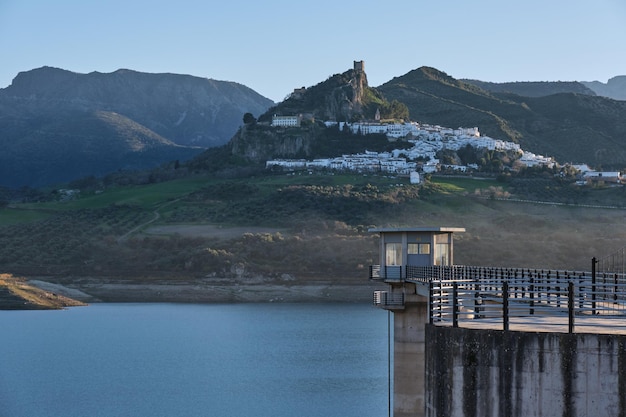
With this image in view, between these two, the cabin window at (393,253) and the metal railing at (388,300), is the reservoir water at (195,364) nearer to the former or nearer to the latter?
the cabin window at (393,253)

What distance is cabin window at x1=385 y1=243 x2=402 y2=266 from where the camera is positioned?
43719mm

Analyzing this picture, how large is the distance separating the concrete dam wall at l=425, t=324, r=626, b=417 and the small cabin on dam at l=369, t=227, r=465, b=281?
85.8 feet

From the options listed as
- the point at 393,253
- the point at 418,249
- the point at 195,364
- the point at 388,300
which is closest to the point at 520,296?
the point at 388,300

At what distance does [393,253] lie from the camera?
4397 cm

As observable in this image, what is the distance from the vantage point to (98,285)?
152m

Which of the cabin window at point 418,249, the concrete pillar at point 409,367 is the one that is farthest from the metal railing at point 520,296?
the concrete pillar at point 409,367

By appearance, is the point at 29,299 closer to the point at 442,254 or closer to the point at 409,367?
the point at 442,254

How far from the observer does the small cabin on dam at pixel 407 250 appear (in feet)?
142

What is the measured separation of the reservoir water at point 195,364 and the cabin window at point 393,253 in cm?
1114

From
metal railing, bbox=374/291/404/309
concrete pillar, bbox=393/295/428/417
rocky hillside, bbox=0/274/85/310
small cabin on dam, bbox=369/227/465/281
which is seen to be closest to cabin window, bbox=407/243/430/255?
Result: small cabin on dam, bbox=369/227/465/281

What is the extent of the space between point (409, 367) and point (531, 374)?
23.0m

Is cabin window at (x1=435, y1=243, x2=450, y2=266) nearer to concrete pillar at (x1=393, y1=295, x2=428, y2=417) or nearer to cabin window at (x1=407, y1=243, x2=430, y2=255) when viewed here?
cabin window at (x1=407, y1=243, x2=430, y2=255)

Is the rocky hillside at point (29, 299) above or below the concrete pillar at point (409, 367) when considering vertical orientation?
below

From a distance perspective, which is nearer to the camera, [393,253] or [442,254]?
[393,253]
